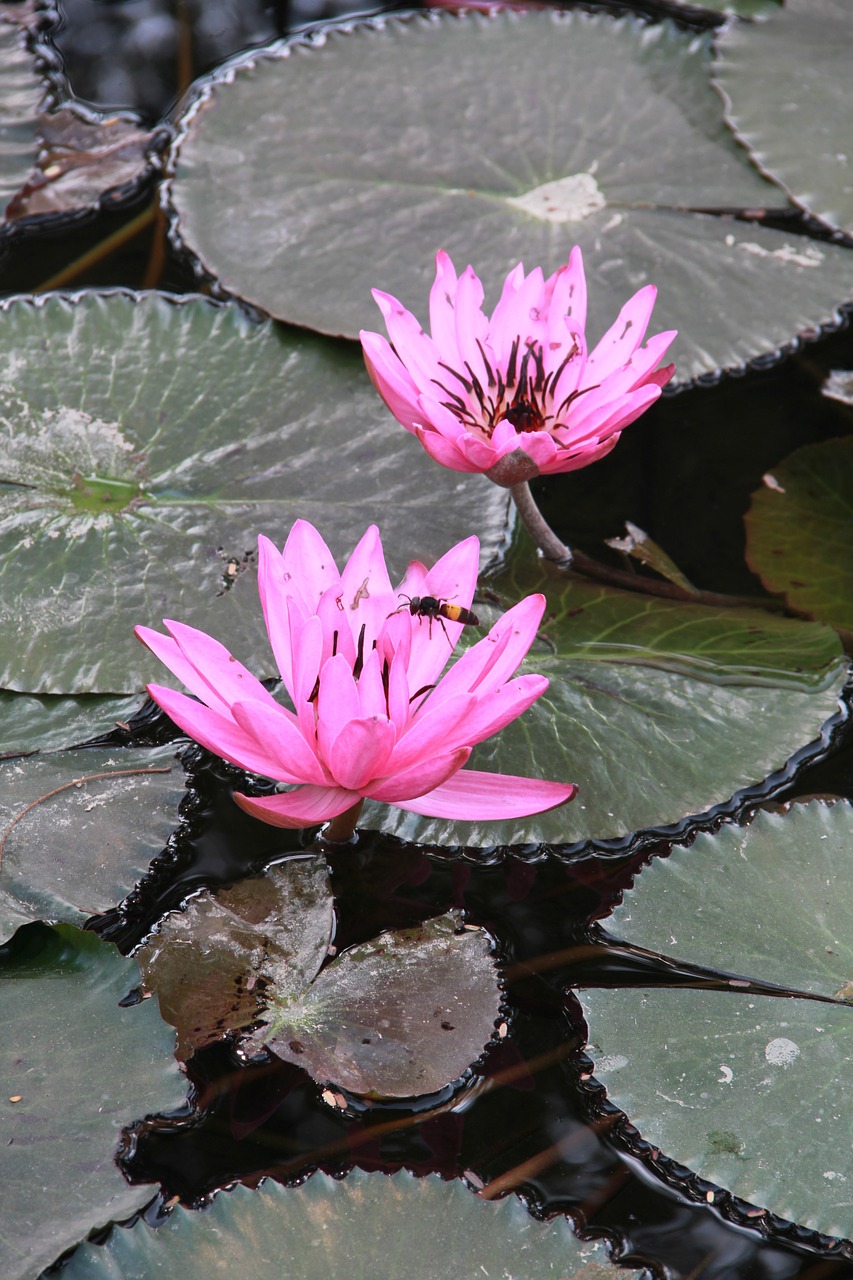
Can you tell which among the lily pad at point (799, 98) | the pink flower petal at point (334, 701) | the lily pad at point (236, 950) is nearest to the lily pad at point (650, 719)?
the lily pad at point (236, 950)

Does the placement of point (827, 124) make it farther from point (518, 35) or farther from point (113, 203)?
point (113, 203)

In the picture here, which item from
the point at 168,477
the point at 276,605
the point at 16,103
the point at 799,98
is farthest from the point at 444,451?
the point at 16,103

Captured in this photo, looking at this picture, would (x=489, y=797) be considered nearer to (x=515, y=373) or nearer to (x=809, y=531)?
(x=515, y=373)

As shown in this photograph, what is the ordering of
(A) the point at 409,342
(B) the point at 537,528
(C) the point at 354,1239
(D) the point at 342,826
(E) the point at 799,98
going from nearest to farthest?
(C) the point at 354,1239 → (D) the point at 342,826 → (A) the point at 409,342 → (B) the point at 537,528 → (E) the point at 799,98

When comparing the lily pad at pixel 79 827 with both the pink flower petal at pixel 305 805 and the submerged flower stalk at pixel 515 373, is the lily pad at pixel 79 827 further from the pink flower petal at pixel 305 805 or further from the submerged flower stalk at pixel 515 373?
the submerged flower stalk at pixel 515 373

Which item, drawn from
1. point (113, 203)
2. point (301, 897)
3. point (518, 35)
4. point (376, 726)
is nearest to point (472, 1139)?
point (301, 897)

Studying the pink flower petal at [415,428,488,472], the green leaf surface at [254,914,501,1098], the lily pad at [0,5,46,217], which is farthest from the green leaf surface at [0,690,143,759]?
the lily pad at [0,5,46,217]
